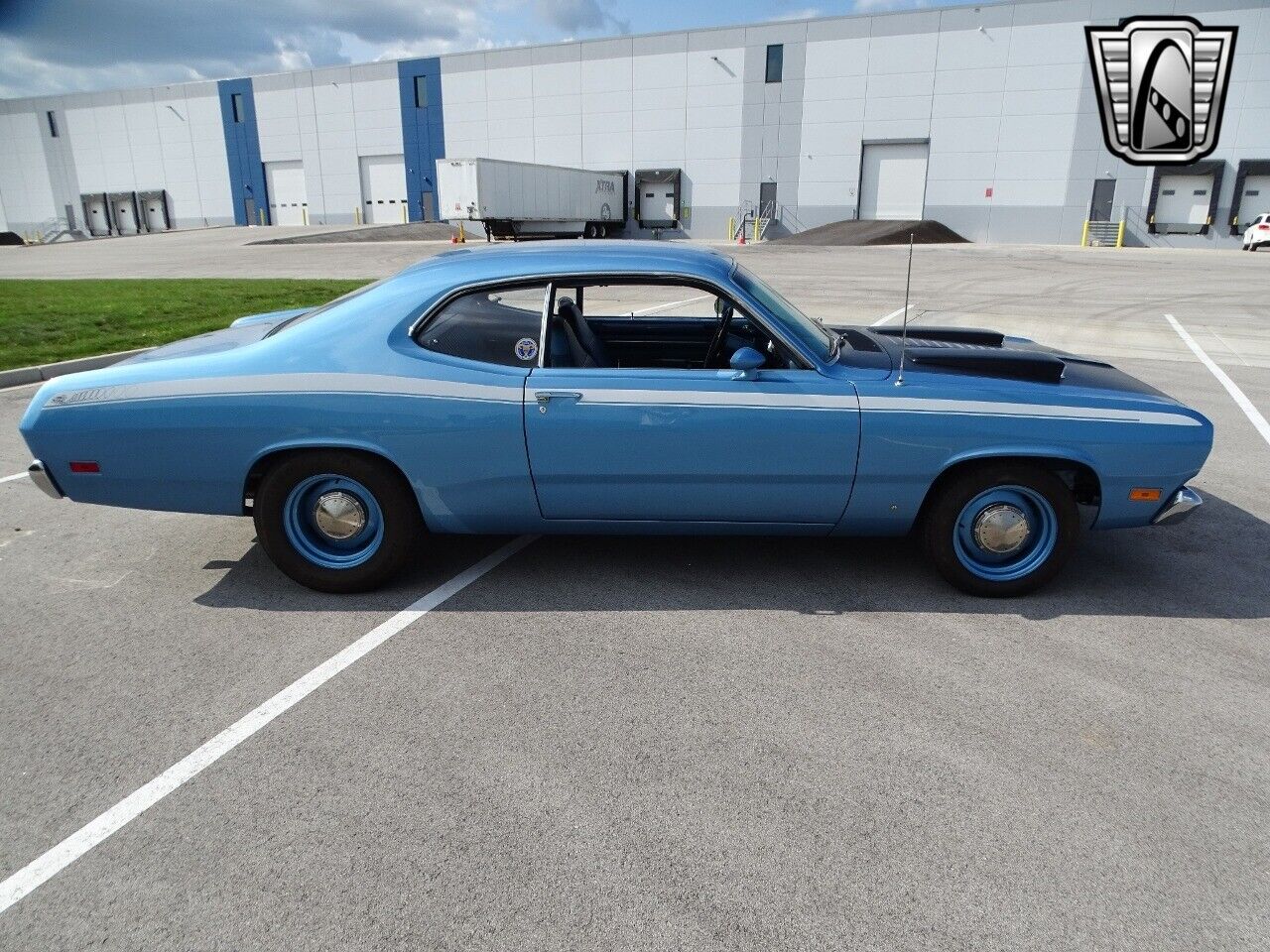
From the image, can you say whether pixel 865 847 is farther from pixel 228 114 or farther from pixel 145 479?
pixel 228 114

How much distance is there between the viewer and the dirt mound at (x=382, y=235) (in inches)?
1454

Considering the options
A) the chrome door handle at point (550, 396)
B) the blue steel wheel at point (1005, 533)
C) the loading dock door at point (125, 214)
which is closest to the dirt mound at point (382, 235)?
the loading dock door at point (125, 214)

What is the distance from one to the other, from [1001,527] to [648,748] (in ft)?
6.55

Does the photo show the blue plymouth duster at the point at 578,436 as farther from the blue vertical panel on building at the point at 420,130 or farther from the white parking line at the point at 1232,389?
the blue vertical panel on building at the point at 420,130

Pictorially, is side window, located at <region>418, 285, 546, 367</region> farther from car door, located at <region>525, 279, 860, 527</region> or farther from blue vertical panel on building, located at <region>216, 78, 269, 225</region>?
blue vertical panel on building, located at <region>216, 78, 269, 225</region>

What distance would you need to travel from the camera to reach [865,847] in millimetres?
2451

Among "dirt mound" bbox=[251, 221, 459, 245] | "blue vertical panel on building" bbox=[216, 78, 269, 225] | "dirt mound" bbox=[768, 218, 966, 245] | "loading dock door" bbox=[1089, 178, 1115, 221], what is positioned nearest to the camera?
"dirt mound" bbox=[768, 218, 966, 245]

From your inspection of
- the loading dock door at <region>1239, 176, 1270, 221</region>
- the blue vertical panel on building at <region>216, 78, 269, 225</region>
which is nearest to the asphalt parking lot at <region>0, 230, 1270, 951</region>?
the loading dock door at <region>1239, 176, 1270, 221</region>

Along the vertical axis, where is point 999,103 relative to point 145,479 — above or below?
above

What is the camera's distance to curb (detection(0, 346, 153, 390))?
8.74m

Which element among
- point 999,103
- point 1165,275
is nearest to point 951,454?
point 1165,275

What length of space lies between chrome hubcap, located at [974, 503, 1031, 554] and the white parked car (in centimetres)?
3816

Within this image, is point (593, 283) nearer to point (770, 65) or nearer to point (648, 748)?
point (648, 748)

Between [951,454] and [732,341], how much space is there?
4.27 ft
